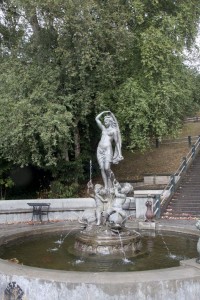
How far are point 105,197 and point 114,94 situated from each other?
1134 cm

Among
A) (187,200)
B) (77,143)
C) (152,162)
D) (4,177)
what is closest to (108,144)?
(187,200)

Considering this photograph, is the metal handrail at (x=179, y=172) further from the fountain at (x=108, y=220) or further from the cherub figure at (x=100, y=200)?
the cherub figure at (x=100, y=200)

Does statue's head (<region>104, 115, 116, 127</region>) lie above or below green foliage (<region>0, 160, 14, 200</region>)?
above

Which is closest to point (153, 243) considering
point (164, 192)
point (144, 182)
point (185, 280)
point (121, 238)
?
point (121, 238)

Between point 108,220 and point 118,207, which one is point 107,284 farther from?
point 118,207

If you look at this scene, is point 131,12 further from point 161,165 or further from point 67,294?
point 67,294

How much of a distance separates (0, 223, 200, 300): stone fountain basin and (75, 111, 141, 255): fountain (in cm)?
291

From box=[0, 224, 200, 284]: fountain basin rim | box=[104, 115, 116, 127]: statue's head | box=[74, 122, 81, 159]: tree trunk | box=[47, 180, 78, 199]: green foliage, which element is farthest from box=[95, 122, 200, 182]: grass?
box=[0, 224, 200, 284]: fountain basin rim

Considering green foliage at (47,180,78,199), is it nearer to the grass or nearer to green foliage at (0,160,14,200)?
green foliage at (0,160,14,200)

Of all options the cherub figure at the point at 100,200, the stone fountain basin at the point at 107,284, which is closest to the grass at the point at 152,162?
the cherub figure at the point at 100,200

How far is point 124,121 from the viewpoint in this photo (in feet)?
72.5

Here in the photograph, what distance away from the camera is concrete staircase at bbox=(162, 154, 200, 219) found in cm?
1805

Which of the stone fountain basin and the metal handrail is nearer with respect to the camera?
the stone fountain basin

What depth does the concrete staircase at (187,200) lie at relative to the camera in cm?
1805
